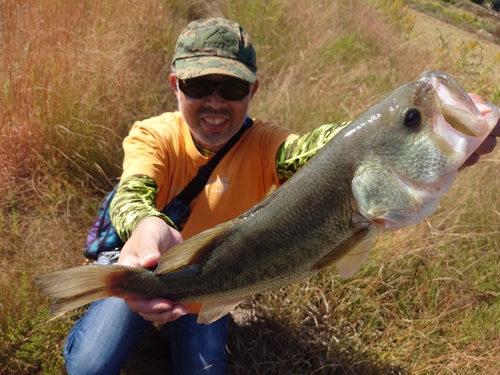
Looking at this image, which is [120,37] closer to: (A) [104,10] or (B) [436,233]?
(A) [104,10]

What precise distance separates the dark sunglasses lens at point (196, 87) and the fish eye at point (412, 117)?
1420 millimetres

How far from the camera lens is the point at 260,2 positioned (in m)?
6.62

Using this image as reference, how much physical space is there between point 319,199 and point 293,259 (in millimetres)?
273

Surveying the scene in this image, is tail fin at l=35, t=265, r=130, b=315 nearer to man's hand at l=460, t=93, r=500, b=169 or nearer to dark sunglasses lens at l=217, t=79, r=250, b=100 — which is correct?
dark sunglasses lens at l=217, t=79, r=250, b=100

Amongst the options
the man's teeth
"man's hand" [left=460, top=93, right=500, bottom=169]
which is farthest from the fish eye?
the man's teeth

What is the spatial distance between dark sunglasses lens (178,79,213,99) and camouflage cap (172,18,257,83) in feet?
0.17

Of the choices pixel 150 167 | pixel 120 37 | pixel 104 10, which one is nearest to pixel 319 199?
pixel 150 167

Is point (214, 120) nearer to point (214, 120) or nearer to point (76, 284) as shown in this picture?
point (214, 120)

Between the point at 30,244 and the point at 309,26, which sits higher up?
the point at 309,26

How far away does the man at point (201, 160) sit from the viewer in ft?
8.09

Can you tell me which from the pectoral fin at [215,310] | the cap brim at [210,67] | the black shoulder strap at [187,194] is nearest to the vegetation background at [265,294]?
the black shoulder strap at [187,194]

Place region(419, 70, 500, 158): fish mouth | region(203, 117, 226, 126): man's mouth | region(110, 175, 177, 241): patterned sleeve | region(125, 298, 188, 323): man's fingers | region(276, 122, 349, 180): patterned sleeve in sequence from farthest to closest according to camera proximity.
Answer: region(203, 117, 226, 126): man's mouth < region(276, 122, 349, 180): patterned sleeve < region(110, 175, 177, 241): patterned sleeve < region(125, 298, 188, 323): man's fingers < region(419, 70, 500, 158): fish mouth

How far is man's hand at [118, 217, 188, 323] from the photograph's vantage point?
66.8 inches

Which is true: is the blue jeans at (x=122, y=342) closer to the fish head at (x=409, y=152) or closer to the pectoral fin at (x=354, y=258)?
the pectoral fin at (x=354, y=258)
